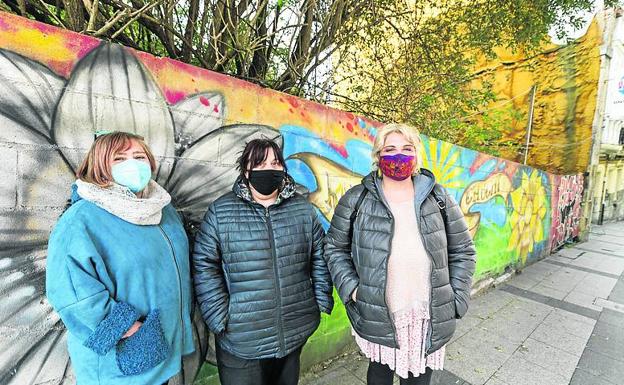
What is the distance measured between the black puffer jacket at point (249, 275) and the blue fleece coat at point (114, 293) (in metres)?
0.18

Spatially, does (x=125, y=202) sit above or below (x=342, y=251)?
above

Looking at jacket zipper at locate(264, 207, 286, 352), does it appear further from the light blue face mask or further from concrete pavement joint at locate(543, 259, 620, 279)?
concrete pavement joint at locate(543, 259, 620, 279)

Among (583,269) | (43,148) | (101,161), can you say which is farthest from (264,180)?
(583,269)

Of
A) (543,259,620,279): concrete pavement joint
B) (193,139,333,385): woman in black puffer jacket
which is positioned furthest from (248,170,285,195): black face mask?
(543,259,620,279): concrete pavement joint

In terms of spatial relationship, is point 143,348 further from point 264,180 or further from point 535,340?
point 535,340

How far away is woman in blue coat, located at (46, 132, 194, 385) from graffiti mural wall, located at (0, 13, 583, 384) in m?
0.28

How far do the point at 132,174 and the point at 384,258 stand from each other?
128cm

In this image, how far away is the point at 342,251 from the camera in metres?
1.82

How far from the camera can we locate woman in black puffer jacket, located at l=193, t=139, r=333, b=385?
1.56 metres

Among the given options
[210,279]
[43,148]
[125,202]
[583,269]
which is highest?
[43,148]

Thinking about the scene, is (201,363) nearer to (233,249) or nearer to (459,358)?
(233,249)

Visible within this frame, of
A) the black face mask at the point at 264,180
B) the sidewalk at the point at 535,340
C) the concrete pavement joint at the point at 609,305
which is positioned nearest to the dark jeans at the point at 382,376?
the sidewalk at the point at 535,340

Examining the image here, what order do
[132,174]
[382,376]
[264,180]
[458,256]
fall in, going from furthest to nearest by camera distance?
[382,376] < [458,256] < [264,180] < [132,174]

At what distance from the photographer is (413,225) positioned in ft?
5.52
